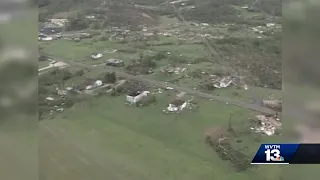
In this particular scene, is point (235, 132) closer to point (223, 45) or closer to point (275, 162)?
point (275, 162)

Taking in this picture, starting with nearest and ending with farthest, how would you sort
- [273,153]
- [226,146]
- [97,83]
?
[273,153]
[226,146]
[97,83]

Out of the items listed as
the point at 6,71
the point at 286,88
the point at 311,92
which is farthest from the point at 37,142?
the point at 311,92

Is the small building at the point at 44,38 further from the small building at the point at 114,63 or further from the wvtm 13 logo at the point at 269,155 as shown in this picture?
the wvtm 13 logo at the point at 269,155

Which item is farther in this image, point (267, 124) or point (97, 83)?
point (97, 83)

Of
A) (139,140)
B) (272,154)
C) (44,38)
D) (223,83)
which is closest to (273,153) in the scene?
(272,154)

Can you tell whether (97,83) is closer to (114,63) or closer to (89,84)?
(89,84)

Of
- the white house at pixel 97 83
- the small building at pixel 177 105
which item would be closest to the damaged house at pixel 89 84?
the white house at pixel 97 83
